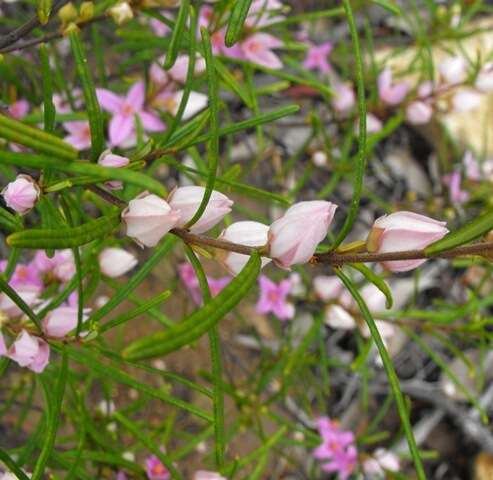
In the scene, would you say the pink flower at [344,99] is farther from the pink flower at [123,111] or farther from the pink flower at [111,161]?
the pink flower at [111,161]

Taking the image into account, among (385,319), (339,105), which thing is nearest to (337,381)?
(385,319)

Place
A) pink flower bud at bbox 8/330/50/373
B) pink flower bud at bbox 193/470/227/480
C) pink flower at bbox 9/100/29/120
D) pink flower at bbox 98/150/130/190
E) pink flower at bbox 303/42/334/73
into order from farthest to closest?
pink flower at bbox 303/42/334/73 < pink flower at bbox 9/100/29/120 < pink flower bud at bbox 193/470/227/480 < pink flower bud at bbox 8/330/50/373 < pink flower at bbox 98/150/130/190

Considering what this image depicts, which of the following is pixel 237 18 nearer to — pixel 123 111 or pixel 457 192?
pixel 123 111

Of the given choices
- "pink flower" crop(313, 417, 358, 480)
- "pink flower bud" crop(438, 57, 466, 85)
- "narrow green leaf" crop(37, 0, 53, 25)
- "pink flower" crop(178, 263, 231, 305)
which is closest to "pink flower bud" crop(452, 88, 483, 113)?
"pink flower bud" crop(438, 57, 466, 85)

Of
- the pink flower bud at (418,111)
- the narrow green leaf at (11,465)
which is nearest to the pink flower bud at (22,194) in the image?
the narrow green leaf at (11,465)

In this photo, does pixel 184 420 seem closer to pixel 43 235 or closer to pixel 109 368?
pixel 109 368

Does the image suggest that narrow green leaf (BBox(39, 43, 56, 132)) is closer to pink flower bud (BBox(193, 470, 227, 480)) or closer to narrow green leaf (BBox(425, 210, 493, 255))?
narrow green leaf (BBox(425, 210, 493, 255))
